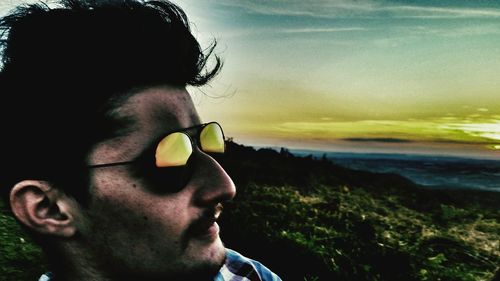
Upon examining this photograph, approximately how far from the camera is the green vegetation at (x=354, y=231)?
3.21 metres

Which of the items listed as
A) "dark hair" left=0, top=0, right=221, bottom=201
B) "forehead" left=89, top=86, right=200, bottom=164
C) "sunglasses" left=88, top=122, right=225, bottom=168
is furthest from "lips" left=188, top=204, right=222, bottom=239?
"dark hair" left=0, top=0, right=221, bottom=201

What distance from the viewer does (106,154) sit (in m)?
1.92

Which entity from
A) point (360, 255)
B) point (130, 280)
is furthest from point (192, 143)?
point (360, 255)

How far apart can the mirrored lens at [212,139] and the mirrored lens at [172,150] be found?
0.17 metres

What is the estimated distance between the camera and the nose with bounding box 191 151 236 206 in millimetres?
1966

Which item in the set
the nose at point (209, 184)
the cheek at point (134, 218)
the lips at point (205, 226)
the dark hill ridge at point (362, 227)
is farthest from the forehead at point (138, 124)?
the dark hill ridge at point (362, 227)

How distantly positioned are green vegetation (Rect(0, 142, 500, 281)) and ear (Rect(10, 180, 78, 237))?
207 centimetres

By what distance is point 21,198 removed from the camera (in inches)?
77.0

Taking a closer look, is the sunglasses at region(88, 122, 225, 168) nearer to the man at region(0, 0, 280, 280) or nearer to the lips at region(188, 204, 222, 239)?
the man at region(0, 0, 280, 280)

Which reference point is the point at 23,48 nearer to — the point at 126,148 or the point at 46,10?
the point at 46,10

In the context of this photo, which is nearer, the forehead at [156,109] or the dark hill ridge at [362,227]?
the forehead at [156,109]

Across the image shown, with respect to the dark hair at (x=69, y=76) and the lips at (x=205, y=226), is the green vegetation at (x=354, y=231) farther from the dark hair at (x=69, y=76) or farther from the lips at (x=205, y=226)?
the dark hair at (x=69, y=76)

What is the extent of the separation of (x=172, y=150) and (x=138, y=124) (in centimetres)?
20

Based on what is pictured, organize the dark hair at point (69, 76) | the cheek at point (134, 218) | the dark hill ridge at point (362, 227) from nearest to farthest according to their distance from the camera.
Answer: the cheek at point (134, 218) < the dark hair at point (69, 76) < the dark hill ridge at point (362, 227)
